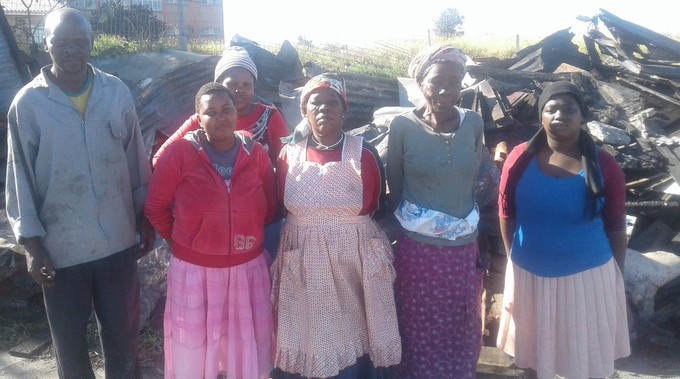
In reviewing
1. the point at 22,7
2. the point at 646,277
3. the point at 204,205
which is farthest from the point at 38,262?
the point at 22,7

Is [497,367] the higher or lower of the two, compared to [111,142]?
lower

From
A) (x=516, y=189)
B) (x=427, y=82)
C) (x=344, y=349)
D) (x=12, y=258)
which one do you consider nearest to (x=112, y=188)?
(x=344, y=349)

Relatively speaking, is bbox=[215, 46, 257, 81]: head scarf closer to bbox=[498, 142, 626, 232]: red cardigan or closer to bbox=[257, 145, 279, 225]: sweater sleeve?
bbox=[257, 145, 279, 225]: sweater sleeve

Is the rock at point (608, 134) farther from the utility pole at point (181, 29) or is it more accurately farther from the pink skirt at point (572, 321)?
the utility pole at point (181, 29)

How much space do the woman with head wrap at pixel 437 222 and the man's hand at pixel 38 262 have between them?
172 cm

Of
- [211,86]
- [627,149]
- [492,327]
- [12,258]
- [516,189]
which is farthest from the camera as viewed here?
[627,149]

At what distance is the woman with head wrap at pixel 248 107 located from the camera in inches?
133

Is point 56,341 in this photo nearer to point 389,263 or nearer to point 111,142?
point 111,142

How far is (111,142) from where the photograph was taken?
2.88 meters

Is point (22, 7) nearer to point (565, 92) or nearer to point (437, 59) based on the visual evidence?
point (437, 59)

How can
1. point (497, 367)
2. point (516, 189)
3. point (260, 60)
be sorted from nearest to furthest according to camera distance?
point (516, 189)
point (497, 367)
point (260, 60)

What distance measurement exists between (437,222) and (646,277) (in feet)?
8.79

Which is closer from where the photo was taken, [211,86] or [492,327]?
[211,86]

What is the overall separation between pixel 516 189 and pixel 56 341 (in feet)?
8.27
